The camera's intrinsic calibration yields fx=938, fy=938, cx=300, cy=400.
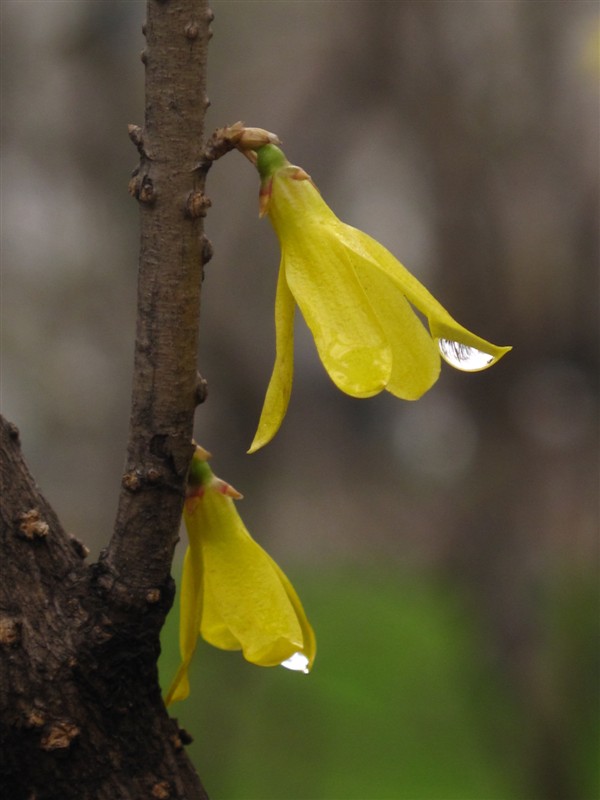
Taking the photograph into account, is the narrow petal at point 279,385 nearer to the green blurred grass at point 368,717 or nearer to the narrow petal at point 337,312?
the narrow petal at point 337,312

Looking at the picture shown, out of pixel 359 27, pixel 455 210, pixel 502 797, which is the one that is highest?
pixel 359 27

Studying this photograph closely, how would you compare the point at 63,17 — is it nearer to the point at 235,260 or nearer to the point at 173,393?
the point at 235,260

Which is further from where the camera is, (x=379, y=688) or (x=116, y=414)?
(x=379, y=688)

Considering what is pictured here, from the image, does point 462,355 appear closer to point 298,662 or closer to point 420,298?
point 420,298

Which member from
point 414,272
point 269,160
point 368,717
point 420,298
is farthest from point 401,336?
point 368,717

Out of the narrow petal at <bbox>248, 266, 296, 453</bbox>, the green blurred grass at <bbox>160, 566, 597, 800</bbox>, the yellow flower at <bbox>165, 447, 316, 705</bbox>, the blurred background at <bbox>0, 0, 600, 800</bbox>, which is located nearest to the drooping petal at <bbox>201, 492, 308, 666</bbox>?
the yellow flower at <bbox>165, 447, 316, 705</bbox>

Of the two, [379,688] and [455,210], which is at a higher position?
[455,210]

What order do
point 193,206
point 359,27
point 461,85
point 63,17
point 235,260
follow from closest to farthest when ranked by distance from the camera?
point 193,206
point 461,85
point 359,27
point 235,260
point 63,17

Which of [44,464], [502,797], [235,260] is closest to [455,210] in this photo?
[235,260]
